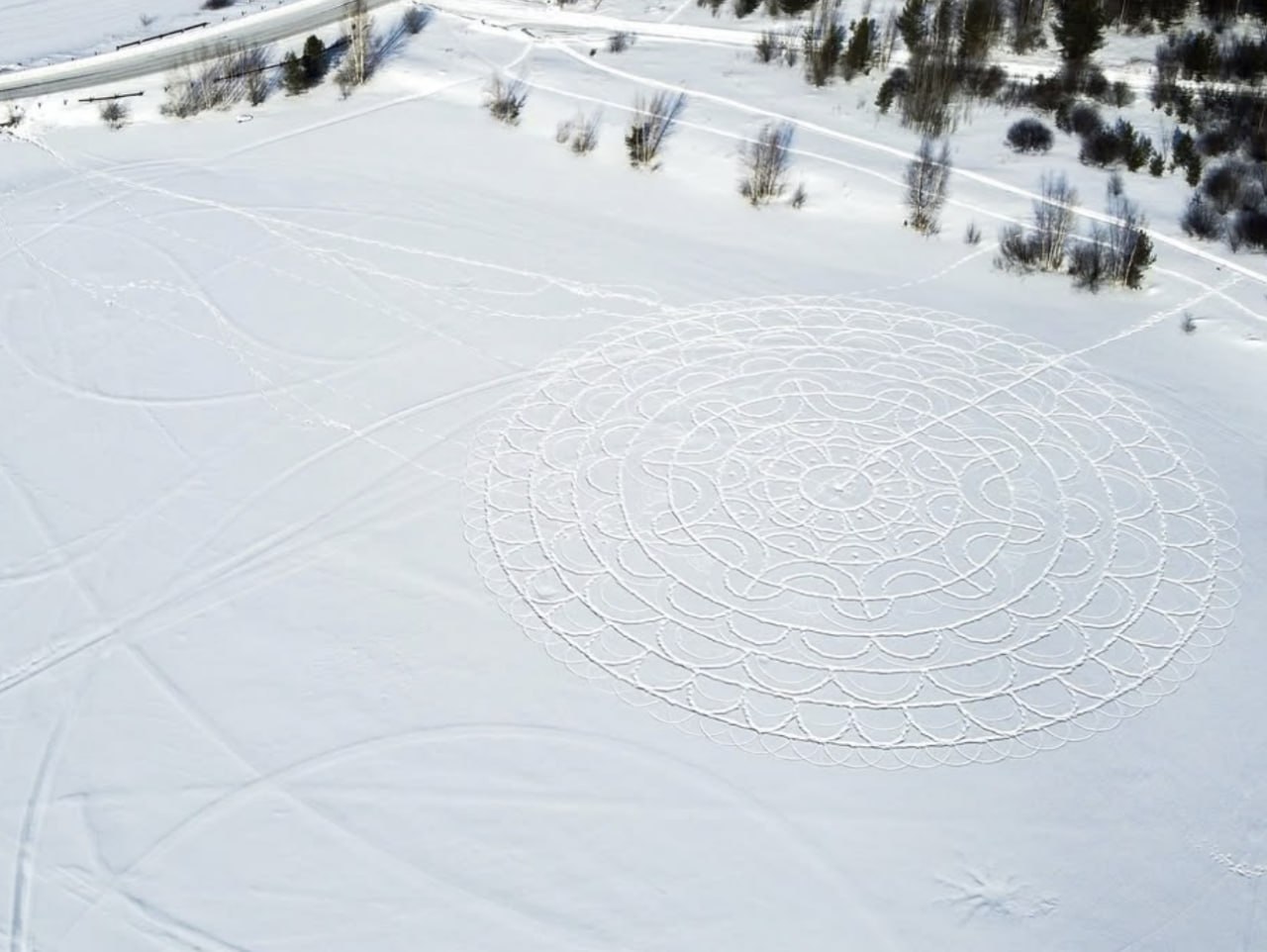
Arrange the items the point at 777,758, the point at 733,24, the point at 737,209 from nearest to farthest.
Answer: the point at 777,758
the point at 737,209
the point at 733,24

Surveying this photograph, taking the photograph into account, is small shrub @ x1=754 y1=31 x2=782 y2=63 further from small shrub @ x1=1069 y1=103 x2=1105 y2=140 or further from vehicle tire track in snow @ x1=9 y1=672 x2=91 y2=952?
vehicle tire track in snow @ x1=9 y1=672 x2=91 y2=952

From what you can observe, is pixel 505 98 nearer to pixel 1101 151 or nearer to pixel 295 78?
pixel 295 78

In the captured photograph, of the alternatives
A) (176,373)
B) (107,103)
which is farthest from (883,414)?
(107,103)

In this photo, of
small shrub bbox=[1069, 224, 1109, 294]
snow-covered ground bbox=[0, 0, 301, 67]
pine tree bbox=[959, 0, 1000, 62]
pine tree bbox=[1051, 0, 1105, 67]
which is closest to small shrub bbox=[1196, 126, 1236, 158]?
pine tree bbox=[1051, 0, 1105, 67]

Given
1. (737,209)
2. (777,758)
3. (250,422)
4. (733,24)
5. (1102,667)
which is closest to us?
(777,758)

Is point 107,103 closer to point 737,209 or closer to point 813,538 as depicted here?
point 737,209

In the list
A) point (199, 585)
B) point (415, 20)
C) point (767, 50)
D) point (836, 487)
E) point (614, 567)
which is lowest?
point (199, 585)

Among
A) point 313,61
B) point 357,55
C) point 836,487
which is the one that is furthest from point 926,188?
point 313,61
